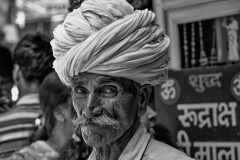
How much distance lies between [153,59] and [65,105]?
4.35 feet

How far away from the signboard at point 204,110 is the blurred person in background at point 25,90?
96 cm

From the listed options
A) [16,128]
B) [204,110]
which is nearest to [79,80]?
[204,110]

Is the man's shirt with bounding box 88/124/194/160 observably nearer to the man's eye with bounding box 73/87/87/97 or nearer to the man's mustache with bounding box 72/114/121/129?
the man's mustache with bounding box 72/114/121/129

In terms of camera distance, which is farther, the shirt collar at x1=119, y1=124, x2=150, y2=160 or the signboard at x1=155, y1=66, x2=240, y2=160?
the signboard at x1=155, y1=66, x2=240, y2=160

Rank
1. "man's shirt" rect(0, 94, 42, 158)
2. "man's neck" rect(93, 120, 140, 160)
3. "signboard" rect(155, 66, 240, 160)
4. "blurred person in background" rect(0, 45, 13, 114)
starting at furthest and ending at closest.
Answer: "blurred person in background" rect(0, 45, 13, 114) < "man's shirt" rect(0, 94, 42, 158) < "signboard" rect(155, 66, 240, 160) < "man's neck" rect(93, 120, 140, 160)

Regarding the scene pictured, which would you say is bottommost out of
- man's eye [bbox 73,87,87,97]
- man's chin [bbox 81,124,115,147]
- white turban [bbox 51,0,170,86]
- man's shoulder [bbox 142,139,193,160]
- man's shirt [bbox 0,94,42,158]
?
man's shirt [bbox 0,94,42,158]

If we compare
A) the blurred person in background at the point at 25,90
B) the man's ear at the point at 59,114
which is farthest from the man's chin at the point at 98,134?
the blurred person in background at the point at 25,90

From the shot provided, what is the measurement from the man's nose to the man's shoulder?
263 mm

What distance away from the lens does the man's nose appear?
1627mm

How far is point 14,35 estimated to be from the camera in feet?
22.4

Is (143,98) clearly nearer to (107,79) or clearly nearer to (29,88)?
(107,79)

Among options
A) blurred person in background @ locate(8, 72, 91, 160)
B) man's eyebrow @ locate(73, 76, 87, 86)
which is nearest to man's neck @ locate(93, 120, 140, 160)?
man's eyebrow @ locate(73, 76, 87, 86)

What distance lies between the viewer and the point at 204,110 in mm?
2811

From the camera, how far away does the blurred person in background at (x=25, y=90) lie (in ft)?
10.4
